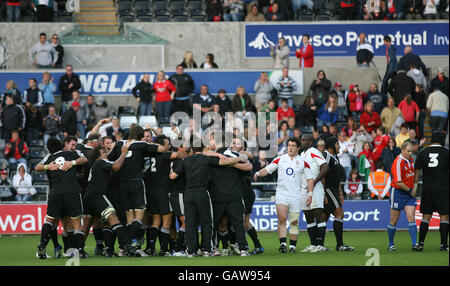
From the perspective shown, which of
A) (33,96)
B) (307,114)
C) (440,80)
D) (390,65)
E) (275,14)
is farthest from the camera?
(275,14)

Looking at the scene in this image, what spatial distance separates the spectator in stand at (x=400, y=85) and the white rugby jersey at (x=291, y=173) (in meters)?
11.5

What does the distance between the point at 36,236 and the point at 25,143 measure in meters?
3.99

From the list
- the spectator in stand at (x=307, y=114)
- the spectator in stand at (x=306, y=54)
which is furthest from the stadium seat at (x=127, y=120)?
the spectator in stand at (x=306, y=54)

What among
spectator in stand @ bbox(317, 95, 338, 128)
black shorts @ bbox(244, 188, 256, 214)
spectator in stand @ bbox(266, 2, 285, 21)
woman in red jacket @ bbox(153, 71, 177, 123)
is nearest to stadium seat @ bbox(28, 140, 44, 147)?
woman in red jacket @ bbox(153, 71, 177, 123)

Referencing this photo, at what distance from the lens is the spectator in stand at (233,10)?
1188 inches

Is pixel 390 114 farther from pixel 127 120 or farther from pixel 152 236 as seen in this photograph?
pixel 152 236

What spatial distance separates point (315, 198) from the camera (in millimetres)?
15828

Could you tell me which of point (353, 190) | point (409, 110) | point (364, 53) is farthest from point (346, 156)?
point (364, 53)

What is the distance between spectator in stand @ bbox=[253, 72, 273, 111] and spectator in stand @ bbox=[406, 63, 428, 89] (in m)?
4.57

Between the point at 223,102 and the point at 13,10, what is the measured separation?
28.9 ft

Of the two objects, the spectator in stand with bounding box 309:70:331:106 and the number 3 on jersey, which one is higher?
the spectator in stand with bounding box 309:70:331:106

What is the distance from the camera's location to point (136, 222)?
15250 millimetres

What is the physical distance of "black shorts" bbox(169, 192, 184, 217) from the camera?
1550cm

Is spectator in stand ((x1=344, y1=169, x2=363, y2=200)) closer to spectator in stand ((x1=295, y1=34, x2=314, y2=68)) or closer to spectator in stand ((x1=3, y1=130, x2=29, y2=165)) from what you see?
spectator in stand ((x1=295, y1=34, x2=314, y2=68))
